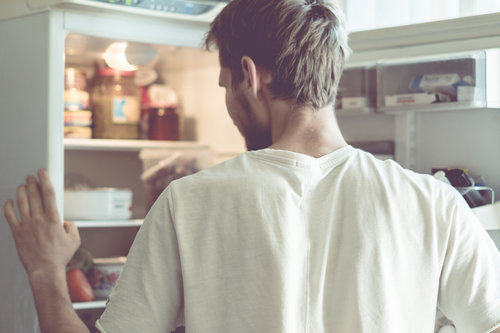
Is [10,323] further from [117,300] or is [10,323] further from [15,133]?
[117,300]

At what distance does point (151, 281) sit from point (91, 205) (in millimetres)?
1052

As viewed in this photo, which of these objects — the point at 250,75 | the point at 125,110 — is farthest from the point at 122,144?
the point at 250,75

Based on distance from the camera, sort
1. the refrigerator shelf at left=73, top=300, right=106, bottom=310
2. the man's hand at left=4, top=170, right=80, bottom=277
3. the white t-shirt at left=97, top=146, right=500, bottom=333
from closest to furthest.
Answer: the white t-shirt at left=97, top=146, right=500, bottom=333, the man's hand at left=4, top=170, right=80, bottom=277, the refrigerator shelf at left=73, top=300, right=106, bottom=310

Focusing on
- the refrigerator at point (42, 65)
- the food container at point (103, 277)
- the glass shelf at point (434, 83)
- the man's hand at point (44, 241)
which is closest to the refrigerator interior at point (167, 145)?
the food container at point (103, 277)

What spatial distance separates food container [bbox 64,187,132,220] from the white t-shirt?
101 centimetres

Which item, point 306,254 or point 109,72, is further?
point 109,72

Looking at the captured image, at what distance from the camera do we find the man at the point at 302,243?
80cm

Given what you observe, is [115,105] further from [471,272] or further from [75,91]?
[471,272]

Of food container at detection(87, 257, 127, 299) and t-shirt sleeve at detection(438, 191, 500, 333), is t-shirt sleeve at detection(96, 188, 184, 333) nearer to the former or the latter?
t-shirt sleeve at detection(438, 191, 500, 333)

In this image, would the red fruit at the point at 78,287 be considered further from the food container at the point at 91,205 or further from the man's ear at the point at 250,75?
the man's ear at the point at 250,75

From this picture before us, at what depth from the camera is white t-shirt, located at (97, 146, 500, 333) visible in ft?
2.61

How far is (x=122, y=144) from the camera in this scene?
203 cm

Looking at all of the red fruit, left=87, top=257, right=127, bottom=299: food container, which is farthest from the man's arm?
left=87, top=257, right=127, bottom=299: food container

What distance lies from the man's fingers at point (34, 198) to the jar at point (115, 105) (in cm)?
77
